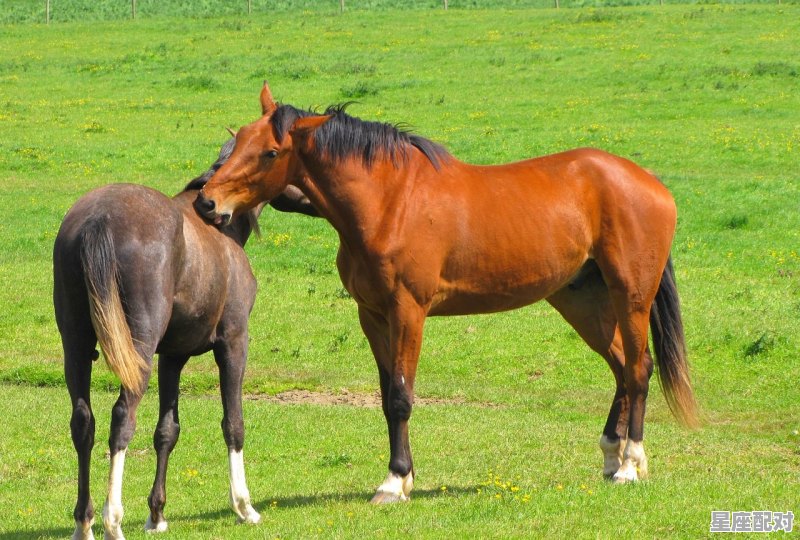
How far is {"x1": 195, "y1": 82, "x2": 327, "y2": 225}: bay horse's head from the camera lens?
741cm

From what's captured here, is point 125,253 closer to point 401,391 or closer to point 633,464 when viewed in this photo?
point 401,391

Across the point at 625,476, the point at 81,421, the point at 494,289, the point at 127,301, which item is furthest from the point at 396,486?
the point at 127,301

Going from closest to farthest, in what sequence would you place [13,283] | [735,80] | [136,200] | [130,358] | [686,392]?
[130,358] → [136,200] → [686,392] → [13,283] → [735,80]

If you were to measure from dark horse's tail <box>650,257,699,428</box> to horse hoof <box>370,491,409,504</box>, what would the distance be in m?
2.56

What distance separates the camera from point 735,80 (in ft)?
101

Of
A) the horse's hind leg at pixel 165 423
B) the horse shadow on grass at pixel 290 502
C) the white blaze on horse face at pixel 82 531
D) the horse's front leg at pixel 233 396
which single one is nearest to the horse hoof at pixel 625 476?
the horse shadow on grass at pixel 290 502

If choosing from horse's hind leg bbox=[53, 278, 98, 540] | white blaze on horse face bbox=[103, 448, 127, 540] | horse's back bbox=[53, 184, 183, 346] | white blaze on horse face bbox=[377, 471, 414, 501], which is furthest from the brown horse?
white blaze on horse face bbox=[103, 448, 127, 540]

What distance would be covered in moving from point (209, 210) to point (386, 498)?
2293 mm

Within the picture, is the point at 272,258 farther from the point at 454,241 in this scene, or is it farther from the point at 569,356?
the point at 454,241

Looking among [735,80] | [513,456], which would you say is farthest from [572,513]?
[735,80]

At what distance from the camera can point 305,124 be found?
24.9 feet

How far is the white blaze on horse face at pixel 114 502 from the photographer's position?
6.49m

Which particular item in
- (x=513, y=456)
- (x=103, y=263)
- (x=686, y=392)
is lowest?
(x=513, y=456)

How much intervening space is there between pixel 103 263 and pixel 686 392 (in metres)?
4.85
